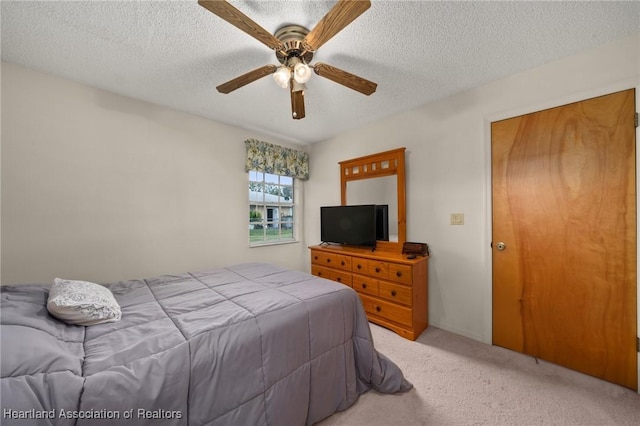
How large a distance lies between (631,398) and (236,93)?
151 inches

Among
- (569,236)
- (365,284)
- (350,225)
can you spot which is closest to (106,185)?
(350,225)

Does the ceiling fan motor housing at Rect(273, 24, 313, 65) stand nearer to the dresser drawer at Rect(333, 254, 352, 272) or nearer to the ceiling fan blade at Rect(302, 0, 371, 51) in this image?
the ceiling fan blade at Rect(302, 0, 371, 51)

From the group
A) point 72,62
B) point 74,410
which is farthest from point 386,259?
point 72,62

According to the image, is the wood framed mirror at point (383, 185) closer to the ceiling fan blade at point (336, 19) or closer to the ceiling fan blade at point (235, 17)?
the ceiling fan blade at point (336, 19)

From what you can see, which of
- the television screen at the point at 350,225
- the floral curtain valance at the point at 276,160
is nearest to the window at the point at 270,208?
the floral curtain valance at the point at 276,160

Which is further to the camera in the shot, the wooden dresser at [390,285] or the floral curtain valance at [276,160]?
the floral curtain valance at [276,160]

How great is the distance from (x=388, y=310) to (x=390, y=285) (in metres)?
0.27

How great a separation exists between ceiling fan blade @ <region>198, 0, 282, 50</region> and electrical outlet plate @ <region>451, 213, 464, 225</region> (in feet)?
7.22

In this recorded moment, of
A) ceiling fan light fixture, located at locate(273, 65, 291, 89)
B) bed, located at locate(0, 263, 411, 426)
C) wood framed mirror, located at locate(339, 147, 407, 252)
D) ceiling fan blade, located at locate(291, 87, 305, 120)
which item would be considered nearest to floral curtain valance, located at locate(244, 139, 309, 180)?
wood framed mirror, located at locate(339, 147, 407, 252)

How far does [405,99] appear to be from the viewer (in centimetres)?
253

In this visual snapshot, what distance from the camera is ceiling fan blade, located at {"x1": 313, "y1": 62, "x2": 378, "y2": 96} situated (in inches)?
62.7

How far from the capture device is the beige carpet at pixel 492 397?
4.68 feet

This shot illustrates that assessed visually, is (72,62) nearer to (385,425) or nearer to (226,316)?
(226,316)

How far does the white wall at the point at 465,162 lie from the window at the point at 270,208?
1.77m
